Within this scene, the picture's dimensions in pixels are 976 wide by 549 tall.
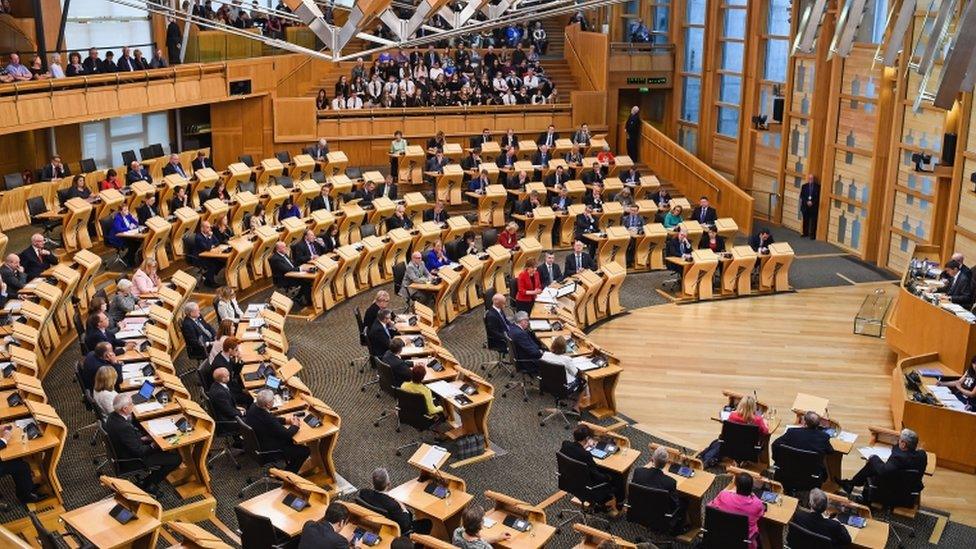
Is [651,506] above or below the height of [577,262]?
below

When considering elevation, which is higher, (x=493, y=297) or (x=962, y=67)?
(x=962, y=67)

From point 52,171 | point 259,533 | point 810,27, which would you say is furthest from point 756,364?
point 52,171

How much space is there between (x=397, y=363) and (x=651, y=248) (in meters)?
8.64

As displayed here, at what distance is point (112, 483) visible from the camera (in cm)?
907

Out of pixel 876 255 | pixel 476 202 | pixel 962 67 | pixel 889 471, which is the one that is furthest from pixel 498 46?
pixel 962 67

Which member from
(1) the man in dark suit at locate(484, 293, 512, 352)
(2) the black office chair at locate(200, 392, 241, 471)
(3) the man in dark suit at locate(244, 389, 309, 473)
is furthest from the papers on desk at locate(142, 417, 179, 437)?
(1) the man in dark suit at locate(484, 293, 512, 352)

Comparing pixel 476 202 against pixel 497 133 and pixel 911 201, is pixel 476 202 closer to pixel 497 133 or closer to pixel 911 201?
pixel 497 133

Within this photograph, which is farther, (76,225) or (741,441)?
(76,225)

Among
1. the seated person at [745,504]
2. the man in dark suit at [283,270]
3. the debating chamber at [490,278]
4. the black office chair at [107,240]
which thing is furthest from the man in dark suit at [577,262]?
the seated person at [745,504]

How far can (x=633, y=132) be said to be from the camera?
25984 millimetres

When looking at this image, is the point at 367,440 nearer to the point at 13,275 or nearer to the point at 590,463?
the point at 590,463

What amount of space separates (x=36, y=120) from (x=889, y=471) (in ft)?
47.6

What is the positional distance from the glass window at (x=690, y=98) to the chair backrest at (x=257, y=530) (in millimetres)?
20332

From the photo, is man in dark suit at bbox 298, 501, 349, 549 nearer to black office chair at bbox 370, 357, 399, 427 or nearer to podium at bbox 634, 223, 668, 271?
black office chair at bbox 370, 357, 399, 427
